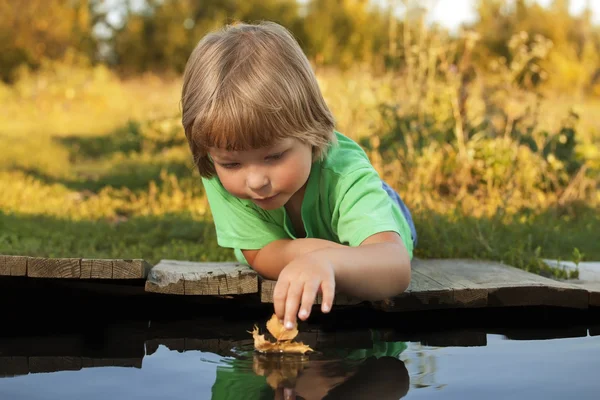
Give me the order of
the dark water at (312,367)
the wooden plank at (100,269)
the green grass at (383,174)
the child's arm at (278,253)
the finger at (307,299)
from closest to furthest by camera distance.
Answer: the finger at (307,299), the dark water at (312,367), the wooden plank at (100,269), the child's arm at (278,253), the green grass at (383,174)

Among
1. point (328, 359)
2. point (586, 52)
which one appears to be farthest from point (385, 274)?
point (586, 52)

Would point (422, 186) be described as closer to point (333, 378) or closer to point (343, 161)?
point (343, 161)

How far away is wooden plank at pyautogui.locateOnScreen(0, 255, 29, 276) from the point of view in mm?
2584

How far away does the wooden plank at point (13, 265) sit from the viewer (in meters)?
2.58

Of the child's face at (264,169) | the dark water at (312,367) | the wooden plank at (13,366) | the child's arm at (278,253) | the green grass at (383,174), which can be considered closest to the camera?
the dark water at (312,367)

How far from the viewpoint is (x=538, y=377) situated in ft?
6.80

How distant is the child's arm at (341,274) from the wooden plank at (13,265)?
970 mm

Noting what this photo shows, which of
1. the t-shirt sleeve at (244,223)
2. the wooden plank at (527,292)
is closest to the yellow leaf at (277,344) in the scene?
the t-shirt sleeve at (244,223)

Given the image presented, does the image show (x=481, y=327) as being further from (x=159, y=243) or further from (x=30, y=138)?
(x=30, y=138)

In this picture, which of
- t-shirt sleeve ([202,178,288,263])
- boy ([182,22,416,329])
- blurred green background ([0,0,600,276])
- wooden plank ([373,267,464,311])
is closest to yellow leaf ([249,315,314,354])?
boy ([182,22,416,329])

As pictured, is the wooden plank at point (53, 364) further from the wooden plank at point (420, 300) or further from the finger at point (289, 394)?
the wooden plank at point (420, 300)

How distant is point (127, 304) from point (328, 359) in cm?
107

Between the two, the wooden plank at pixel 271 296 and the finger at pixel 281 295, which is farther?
the wooden plank at pixel 271 296

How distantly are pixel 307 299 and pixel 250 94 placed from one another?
745 millimetres
